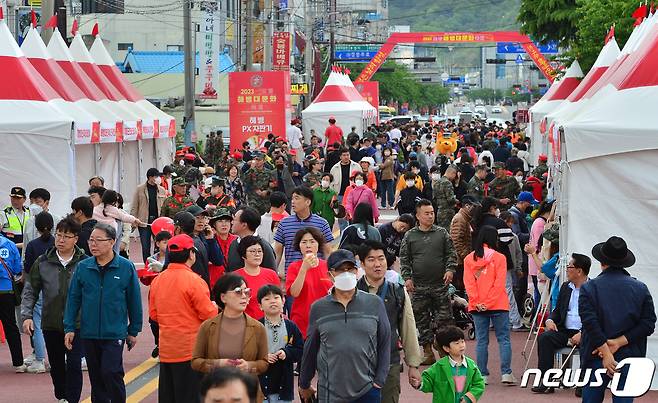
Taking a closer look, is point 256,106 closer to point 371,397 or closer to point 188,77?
point 188,77

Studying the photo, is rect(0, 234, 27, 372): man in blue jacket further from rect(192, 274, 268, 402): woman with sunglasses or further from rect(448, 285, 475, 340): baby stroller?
rect(192, 274, 268, 402): woman with sunglasses

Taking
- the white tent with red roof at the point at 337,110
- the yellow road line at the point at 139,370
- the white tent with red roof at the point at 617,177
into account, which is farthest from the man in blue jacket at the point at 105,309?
the white tent with red roof at the point at 337,110

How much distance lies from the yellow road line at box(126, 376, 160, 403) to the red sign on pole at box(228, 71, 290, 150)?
24.4m

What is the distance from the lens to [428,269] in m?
13.1

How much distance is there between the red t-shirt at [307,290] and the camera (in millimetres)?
10602

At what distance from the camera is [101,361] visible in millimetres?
10109

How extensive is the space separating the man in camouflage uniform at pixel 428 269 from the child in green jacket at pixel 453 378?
158 inches

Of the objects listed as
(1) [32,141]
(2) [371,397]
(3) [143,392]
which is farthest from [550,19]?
(2) [371,397]

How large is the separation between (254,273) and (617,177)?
3.89 meters

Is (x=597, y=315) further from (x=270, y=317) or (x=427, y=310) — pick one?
(x=427, y=310)

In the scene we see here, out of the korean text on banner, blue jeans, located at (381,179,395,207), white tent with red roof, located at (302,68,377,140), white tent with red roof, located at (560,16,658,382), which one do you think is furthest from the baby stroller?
the korean text on banner

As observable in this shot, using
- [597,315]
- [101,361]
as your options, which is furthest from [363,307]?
[101,361]

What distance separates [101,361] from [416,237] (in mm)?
4048

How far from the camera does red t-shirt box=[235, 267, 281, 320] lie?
33.2 ft
